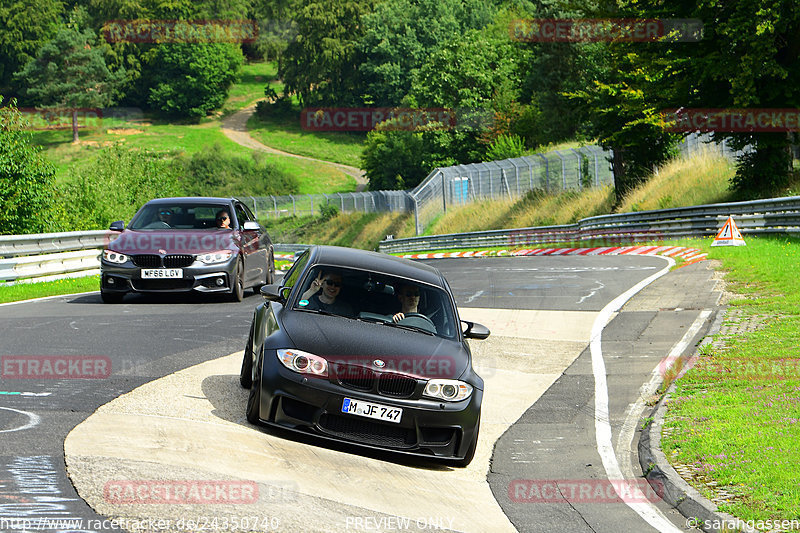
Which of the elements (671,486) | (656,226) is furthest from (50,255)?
(656,226)

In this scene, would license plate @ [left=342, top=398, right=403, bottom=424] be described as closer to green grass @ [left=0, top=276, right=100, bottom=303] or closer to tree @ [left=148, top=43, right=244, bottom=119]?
green grass @ [left=0, top=276, right=100, bottom=303]

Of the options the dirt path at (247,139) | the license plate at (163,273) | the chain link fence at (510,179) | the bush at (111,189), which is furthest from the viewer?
the dirt path at (247,139)

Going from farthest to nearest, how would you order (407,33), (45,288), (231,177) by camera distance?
1. (407,33)
2. (231,177)
3. (45,288)

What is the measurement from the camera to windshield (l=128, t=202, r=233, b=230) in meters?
16.1

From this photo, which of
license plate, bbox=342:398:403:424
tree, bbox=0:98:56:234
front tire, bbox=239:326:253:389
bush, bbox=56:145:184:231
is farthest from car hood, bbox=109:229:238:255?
bush, bbox=56:145:184:231

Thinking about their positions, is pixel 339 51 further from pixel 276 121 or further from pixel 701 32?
pixel 701 32

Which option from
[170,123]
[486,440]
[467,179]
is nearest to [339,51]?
[170,123]

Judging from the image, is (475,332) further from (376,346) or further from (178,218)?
(178,218)

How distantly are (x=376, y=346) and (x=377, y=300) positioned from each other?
3.16ft

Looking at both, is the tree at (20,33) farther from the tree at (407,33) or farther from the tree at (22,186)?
the tree at (22,186)

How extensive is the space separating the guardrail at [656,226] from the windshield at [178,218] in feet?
50.5

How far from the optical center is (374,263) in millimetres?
8914

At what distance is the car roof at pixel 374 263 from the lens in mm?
8758

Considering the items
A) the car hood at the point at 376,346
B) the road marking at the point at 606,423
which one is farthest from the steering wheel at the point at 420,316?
the road marking at the point at 606,423
